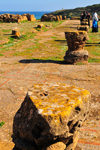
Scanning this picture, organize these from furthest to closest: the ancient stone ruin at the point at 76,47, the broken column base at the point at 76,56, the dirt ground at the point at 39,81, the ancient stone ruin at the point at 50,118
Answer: the broken column base at the point at 76,56 → the ancient stone ruin at the point at 76,47 → the dirt ground at the point at 39,81 → the ancient stone ruin at the point at 50,118

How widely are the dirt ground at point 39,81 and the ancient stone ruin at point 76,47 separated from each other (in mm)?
390

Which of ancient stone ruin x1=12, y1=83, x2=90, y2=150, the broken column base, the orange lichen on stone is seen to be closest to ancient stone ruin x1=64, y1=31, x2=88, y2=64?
the broken column base

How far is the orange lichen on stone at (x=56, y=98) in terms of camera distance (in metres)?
2.23

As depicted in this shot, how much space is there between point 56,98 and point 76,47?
643 centimetres

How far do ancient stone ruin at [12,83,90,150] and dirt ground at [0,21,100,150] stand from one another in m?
0.90

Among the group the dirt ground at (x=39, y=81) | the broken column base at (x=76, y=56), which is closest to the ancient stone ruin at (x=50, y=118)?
the dirt ground at (x=39, y=81)

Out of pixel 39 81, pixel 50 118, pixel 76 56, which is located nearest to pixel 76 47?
pixel 76 56

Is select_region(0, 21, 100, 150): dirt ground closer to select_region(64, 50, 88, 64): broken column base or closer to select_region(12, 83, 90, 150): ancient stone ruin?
select_region(64, 50, 88, 64): broken column base

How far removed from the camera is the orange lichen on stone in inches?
87.7

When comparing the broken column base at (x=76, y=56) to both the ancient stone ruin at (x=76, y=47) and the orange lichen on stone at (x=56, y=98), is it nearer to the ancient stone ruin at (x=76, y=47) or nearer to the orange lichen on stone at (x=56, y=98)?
the ancient stone ruin at (x=76, y=47)

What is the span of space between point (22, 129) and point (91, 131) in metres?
1.91

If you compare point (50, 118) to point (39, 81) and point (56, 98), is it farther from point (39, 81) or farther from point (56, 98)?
point (39, 81)


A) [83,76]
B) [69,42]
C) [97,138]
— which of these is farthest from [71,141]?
Answer: [69,42]

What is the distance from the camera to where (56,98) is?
2.53 m
